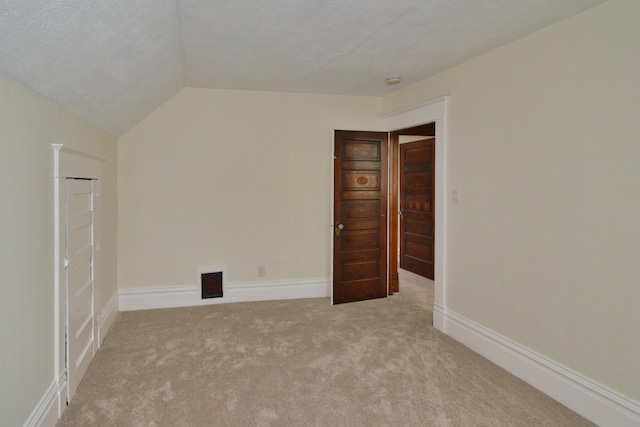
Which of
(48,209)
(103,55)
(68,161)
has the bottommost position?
(48,209)

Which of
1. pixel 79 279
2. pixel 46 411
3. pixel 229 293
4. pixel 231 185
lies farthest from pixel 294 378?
pixel 231 185

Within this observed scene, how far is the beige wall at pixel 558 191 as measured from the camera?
2070 mm

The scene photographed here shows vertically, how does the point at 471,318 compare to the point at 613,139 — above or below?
below

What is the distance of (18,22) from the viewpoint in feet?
4.45

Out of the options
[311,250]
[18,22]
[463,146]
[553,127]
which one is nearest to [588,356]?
[553,127]

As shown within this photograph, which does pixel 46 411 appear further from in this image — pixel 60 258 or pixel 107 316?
pixel 107 316

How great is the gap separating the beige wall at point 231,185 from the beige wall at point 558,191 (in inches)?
69.5

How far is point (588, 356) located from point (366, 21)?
2.49 meters

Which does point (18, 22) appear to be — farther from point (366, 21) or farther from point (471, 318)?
point (471, 318)

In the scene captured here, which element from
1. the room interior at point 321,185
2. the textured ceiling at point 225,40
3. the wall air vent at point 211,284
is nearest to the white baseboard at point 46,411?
the room interior at point 321,185

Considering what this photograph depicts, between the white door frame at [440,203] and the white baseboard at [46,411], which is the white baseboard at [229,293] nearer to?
the white door frame at [440,203]

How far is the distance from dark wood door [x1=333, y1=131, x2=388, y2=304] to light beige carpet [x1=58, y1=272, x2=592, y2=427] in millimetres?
629

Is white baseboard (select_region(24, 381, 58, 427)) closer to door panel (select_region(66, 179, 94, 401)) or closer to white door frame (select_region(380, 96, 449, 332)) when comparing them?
door panel (select_region(66, 179, 94, 401))

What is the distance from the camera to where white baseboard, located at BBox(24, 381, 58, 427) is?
1.86 m
